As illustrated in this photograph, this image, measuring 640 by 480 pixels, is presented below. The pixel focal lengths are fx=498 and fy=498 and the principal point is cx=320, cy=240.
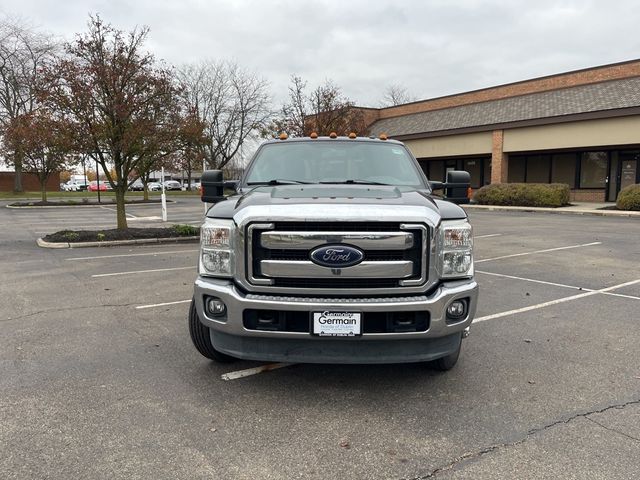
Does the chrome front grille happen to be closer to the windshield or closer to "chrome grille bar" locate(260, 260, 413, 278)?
"chrome grille bar" locate(260, 260, 413, 278)

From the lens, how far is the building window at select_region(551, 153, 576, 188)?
1134 inches

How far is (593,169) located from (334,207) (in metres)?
29.0

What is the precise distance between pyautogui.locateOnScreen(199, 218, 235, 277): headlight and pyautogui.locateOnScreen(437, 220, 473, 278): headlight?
146cm

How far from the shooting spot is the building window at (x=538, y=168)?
30.3 meters

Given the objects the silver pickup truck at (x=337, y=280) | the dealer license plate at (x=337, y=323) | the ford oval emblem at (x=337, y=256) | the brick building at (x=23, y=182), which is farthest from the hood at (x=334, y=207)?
the brick building at (x=23, y=182)

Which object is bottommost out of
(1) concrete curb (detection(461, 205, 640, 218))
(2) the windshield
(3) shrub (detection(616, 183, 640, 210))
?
(1) concrete curb (detection(461, 205, 640, 218))

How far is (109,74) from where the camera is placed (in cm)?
1238

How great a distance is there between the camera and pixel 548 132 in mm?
27219

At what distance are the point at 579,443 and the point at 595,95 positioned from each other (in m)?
28.5

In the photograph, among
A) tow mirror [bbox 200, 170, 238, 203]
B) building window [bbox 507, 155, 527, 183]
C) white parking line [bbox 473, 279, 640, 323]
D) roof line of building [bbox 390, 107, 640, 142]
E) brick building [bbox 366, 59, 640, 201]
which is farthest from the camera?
building window [bbox 507, 155, 527, 183]

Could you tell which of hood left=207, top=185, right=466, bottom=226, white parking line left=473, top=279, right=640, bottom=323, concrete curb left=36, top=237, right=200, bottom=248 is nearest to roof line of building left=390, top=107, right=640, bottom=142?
white parking line left=473, top=279, right=640, bottom=323

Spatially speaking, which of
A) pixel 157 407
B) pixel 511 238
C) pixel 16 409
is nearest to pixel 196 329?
pixel 157 407

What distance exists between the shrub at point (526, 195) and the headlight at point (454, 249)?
23.4 meters

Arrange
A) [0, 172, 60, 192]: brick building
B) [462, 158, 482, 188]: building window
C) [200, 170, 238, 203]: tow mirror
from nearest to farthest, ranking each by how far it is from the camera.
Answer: [200, 170, 238, 203]: tow mirror → [462, 158, 482, 188]: building window → [0, 172, 60, 192]: brick building
